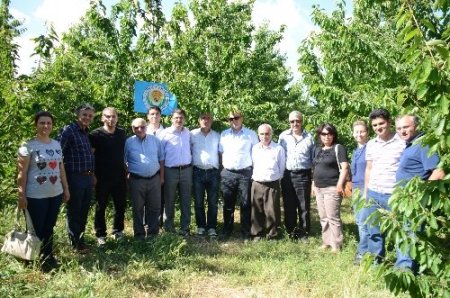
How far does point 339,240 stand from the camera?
6.30 meters

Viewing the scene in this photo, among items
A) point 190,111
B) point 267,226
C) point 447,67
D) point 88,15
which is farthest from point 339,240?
point 88,15

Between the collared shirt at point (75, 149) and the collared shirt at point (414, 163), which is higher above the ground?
the collared shirt at point (75, 149)

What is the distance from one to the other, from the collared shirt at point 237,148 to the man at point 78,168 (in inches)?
86.9

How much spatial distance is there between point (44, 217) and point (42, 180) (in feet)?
1.49

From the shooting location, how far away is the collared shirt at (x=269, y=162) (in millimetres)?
6832

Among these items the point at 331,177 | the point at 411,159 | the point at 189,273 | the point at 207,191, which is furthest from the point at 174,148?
the point at 411,159

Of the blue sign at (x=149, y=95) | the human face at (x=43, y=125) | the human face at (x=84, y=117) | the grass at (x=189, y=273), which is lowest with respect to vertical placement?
the grass at (x=189, y=273)

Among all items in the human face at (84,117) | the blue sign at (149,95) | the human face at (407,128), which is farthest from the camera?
the blue sign at (149,95)

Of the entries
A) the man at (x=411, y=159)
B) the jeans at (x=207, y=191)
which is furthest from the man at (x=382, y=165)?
the jeans at (x=207, y=191)

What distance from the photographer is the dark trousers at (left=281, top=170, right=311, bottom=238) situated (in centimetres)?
691

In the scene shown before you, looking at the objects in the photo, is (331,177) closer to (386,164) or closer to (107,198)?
(386,164)

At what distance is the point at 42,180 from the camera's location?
4.82m

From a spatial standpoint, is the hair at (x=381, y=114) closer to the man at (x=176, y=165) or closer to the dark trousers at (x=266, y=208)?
the dark trousers at (x=266, y=208)

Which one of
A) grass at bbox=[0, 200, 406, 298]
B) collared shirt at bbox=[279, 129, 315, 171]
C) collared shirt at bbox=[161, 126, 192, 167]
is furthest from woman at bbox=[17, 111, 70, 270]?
collared shirt at bbox=[279, 129, 315, 171]
